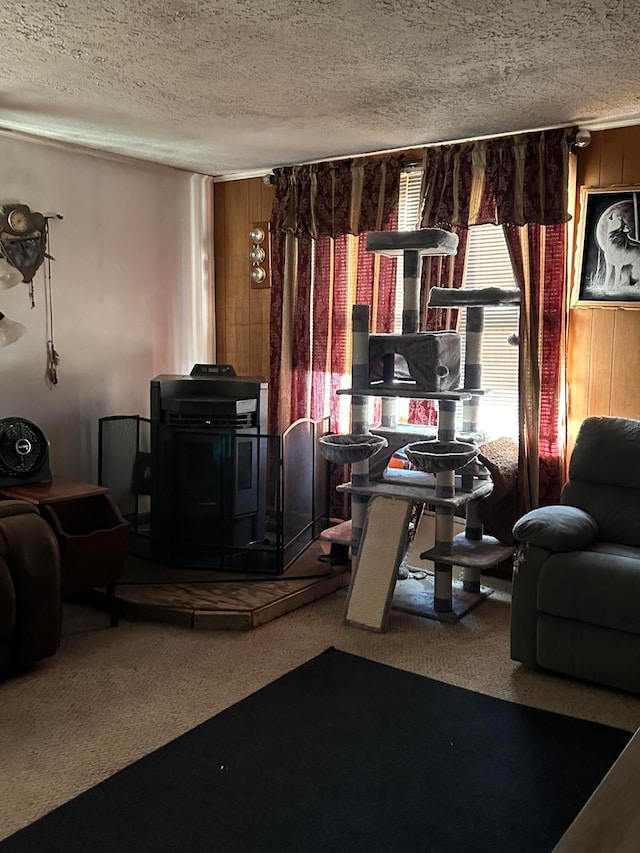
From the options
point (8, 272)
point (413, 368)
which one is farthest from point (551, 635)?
point (8, 272)

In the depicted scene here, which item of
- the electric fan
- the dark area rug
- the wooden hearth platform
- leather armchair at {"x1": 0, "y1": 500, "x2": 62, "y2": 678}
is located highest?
the electric fan

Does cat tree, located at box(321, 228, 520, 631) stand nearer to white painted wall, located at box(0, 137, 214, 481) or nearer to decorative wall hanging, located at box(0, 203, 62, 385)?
white painted wall, located at box(0, 137, 214, 481)

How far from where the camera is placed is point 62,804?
2.23 m

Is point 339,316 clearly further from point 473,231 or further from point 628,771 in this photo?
point 628,771

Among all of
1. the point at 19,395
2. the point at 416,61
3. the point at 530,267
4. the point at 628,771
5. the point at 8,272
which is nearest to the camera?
the point at 628,771

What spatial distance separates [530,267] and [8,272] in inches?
98.8

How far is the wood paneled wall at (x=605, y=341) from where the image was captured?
3.70 m

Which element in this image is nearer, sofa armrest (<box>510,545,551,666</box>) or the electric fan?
sofa armrest (<box>510,545,551,666</box>)

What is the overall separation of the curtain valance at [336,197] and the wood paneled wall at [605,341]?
1051 mm

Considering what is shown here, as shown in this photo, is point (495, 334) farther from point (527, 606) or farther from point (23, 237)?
point (23, 237)

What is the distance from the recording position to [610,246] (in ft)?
12.2

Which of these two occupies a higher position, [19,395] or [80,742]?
[19,395]

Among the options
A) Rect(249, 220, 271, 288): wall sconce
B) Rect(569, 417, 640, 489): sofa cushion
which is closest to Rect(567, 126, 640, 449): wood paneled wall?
Rect(569, 417, 640, 489): sofa cushion

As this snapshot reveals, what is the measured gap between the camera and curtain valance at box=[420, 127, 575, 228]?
3777 mm
